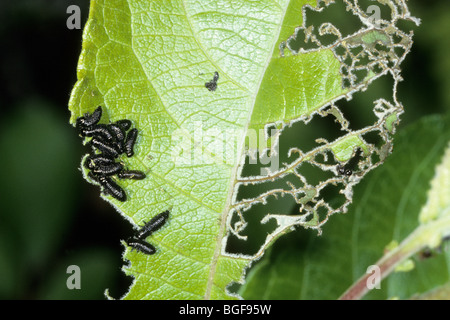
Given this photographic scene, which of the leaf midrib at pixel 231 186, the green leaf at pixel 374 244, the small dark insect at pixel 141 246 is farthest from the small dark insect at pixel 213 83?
the green leaf at pixel 374 244

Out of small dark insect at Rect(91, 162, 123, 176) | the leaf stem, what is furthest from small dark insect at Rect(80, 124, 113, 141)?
the leaf stem

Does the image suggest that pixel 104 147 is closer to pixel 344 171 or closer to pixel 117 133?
pixel 117 133

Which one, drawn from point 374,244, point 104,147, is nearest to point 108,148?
point 104,147

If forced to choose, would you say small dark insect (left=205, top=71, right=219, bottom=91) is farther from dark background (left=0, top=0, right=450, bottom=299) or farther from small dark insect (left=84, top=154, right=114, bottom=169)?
dark background (left=0, top=0, right=450, bottom=299)

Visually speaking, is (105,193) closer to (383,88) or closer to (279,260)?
(279,260)

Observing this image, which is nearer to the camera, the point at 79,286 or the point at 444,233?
the point at 444,233
